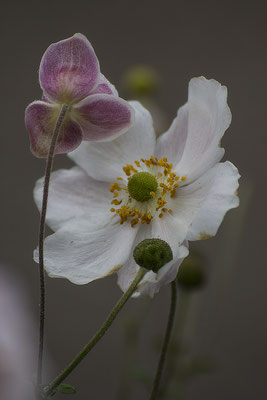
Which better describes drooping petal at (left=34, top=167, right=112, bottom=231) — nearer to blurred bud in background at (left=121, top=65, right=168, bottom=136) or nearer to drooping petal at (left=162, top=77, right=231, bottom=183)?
drooping petal at (left=162, top=77, right=231, bottom=183)

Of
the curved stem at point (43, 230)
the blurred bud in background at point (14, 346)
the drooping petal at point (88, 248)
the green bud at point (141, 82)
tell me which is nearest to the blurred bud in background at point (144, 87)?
the green bud at point (141, 82)

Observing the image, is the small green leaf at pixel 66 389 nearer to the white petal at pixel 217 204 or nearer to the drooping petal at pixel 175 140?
the white petal at pixel 217 204

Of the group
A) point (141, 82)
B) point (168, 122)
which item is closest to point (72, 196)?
point (141, 82)

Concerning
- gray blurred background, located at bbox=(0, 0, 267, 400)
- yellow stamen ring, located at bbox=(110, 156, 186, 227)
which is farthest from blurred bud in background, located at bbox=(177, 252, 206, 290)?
gray blurred background, located at bbox=(0, 0, 267, 400)

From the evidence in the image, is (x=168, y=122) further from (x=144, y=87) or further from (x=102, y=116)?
(x=102, y=116)

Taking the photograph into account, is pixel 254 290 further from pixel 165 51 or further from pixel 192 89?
pixel 192 89

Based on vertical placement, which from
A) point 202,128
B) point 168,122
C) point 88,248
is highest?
point 202,128

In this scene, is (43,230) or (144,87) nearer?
(43,230)
